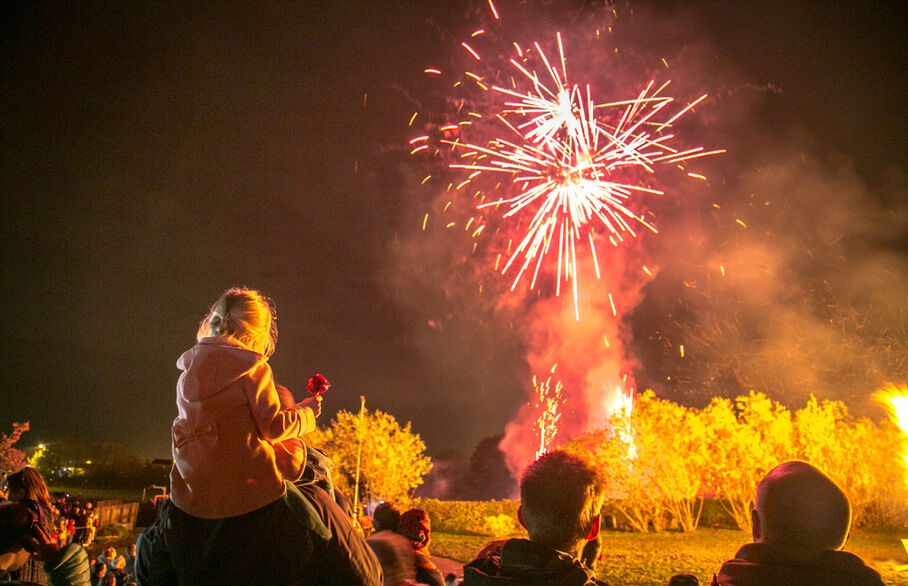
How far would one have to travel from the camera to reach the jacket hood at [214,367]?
192cm

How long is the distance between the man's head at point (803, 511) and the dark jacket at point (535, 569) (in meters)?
0.86

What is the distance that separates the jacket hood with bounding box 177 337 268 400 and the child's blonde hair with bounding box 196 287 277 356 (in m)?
0.17

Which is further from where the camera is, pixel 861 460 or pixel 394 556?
pixel 861 460

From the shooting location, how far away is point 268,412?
1926 mm

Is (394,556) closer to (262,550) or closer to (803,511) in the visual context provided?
(262,550)

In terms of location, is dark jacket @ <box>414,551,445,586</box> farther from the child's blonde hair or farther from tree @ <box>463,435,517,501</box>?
tree @ <box>463,435,517,501</box>

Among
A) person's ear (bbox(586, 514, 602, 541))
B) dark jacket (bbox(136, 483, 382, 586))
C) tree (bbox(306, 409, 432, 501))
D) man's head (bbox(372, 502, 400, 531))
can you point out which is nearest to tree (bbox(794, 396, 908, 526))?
tree (bbox(306, 409, 432, 501))

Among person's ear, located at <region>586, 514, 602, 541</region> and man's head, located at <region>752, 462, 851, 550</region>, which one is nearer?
man's head, located at <region>752, 462, 851, 550</region>

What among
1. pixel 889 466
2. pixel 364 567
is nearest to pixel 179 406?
pixel 364 567

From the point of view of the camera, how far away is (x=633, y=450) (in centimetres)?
3272

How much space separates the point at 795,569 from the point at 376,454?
152ft


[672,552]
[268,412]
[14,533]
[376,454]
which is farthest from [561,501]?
[376,454]

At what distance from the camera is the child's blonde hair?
2.21 metres

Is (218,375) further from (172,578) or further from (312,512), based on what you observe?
(172,578)
